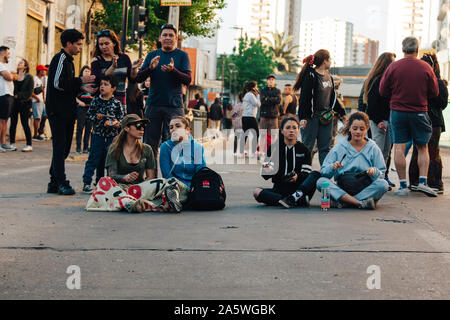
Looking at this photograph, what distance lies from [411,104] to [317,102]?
1.18 m

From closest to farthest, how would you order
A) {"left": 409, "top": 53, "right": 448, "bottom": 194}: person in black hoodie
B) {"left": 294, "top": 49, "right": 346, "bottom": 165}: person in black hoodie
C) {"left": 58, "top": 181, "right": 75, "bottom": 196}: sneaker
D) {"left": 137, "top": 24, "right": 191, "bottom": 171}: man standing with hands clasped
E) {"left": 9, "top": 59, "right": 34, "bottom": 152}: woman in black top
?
{"left": 58, "top": 181, "right": 75, "bottom": 196}: sneaker
{"left": 137, "top": 24, "right": 191, "bottom": 171}: man standing with hands clasped
{"left": 294, "top": 49, "right": 346, "bottom": 165}: person in black hoodie
{"left": 409, "top": 53, "right": 448, "bottom": 194}: person in black hoodie
{"left": 9, "top": 59, "right": 34, "bottom": 152}: woman in black top

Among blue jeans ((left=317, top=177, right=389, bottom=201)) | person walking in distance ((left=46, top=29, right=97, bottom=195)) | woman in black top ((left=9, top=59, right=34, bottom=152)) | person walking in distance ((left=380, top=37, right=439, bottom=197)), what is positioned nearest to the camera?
blue jeans ((left=317, top=177, right=389, bottom=201))

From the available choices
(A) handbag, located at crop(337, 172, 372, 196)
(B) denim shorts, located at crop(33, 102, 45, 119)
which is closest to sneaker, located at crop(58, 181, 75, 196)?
(A) handbag, located at crop(337, 172, 372, 196)

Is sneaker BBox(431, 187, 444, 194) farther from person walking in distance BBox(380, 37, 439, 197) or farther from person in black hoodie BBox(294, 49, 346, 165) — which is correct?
person in black hoodie BBox(294, 49, 346, 165)

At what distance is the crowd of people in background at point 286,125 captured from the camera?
311 inches

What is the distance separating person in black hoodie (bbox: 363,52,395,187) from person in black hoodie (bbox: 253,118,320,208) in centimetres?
232

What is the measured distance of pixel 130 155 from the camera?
313 inches

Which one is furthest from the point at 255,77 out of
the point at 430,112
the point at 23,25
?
the point at 430,112

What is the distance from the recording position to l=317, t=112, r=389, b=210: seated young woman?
773cm

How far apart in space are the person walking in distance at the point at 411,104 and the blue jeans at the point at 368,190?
171 cm

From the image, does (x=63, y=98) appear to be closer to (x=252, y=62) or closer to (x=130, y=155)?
(x=130, y=155)

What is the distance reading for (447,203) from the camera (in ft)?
28.0

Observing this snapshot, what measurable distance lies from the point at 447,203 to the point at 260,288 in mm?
5062
